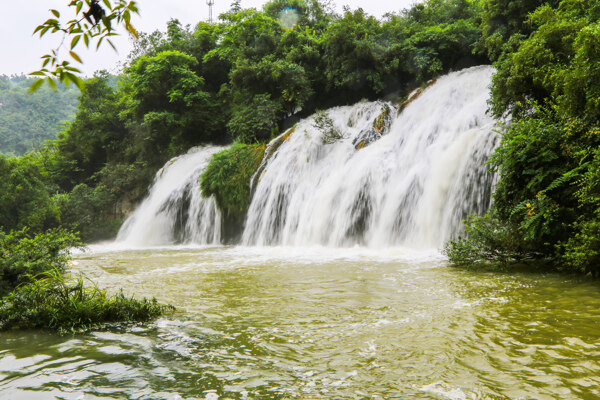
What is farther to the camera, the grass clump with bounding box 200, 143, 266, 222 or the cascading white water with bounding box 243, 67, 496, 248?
the grass clump with bounding box 200, 143, 266, 222

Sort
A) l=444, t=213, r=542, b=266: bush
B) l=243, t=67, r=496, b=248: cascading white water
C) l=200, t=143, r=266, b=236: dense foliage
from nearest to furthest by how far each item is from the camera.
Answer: l=444, t=213, r=542, b=266: bush
l=243, t=67, r=496, b=248: cascading white water
l=200, t=143, r=266, b=236: dense foliage

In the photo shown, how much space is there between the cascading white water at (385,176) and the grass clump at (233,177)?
0.68 meters

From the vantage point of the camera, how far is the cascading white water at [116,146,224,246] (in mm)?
17172

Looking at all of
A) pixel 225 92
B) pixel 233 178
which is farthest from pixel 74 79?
pixel 225 92

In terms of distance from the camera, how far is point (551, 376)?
9.07 feet

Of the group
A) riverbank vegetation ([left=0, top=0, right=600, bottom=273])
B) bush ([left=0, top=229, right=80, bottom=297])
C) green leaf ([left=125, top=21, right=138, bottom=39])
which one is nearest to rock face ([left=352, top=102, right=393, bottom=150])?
riverbank vegetation ([left=0, top=0, right=600, bottom=273])

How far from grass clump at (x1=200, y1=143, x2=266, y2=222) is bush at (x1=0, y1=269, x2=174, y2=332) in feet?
38.3

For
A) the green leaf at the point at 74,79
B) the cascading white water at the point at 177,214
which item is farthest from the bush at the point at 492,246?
the cascading white water at the point at 177,214

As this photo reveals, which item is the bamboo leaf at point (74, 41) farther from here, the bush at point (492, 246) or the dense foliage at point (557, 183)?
the bush at point (492, 246)

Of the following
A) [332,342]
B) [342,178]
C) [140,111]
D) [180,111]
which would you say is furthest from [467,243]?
[140,111]

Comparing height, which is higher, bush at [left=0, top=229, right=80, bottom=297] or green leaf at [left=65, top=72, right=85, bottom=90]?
green leaf at [left=65, top=72, right=85, bottom=90]

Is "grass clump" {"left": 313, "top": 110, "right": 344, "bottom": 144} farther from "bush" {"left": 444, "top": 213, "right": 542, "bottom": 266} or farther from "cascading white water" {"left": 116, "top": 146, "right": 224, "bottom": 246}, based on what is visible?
"bush" {"left": 444, "top": 213, "right": 542, "bottom": 266}

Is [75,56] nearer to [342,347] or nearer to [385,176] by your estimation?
[342,347]

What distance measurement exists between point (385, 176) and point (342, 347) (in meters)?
9.49
